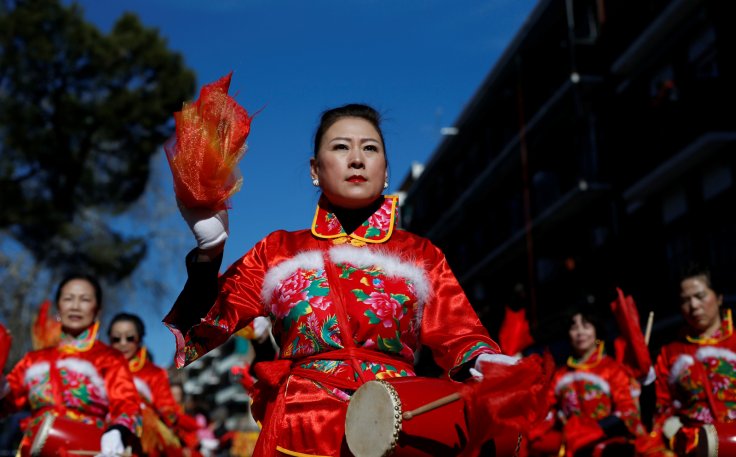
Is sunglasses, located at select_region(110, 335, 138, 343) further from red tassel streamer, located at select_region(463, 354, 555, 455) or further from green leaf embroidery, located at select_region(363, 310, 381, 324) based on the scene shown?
red tassel streamer, located at select_region(463, 354, 555, 455)

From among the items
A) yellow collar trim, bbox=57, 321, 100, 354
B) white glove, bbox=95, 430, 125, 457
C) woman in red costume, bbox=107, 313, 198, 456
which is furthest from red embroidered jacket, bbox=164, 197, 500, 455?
woman in red costume, bbox=107, 313, 198, 456

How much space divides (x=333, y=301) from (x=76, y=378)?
11.8 feet

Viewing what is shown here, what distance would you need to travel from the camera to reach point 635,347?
259 inches

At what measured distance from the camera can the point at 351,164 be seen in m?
3.72

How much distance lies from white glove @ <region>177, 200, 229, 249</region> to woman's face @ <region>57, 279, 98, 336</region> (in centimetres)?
359

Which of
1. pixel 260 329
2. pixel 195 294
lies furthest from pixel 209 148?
pixel 260 329

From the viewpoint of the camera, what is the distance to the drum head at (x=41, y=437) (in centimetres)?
600

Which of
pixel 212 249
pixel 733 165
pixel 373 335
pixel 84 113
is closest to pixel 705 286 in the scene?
pixel 373 335

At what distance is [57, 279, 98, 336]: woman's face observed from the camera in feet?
21.8

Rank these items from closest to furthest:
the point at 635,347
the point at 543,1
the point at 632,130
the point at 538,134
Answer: the point at 635,347 < the point at 632,130 < the point at 543,1 < the point at 538,134

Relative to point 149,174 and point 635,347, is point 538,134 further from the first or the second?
point 635,347

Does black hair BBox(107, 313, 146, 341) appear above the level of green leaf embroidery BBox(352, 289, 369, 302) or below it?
above

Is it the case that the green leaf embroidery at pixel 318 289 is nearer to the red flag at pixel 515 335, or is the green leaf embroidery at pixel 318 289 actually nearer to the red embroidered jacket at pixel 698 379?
the red flag at pixel 515 335

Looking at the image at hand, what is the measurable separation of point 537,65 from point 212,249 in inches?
1082
